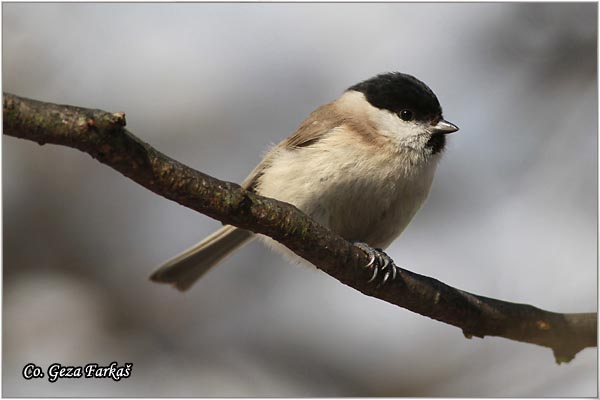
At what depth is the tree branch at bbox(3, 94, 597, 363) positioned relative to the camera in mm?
1596

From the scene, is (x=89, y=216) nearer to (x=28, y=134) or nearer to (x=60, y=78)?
(x=60, y=78)

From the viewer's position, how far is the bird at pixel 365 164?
270 cm

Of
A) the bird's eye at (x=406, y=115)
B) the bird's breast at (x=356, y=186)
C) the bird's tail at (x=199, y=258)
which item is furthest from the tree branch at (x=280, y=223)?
the bird's tail at (x=199, y=258)

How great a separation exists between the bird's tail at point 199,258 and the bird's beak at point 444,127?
99 cm

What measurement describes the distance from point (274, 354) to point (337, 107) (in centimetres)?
127

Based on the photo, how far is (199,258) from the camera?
3252 millimetres

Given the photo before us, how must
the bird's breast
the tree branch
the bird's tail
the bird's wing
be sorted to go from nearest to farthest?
the tree branch
the bird's breast
the bird's wing
the bird's tail

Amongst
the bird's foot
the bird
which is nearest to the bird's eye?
the bird

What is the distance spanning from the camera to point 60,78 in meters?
3.45

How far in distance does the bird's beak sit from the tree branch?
0.70 m

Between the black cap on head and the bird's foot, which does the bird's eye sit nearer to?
the black cap on head

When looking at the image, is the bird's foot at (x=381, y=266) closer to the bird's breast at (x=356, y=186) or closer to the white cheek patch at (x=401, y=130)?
the bird's breast at (x=356, y=186)

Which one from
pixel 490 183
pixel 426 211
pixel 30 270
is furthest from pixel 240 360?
pixel 490 183

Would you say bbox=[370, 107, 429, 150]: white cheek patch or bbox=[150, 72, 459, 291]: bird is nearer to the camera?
bbox=[150, 72, 459, 291]: bird
